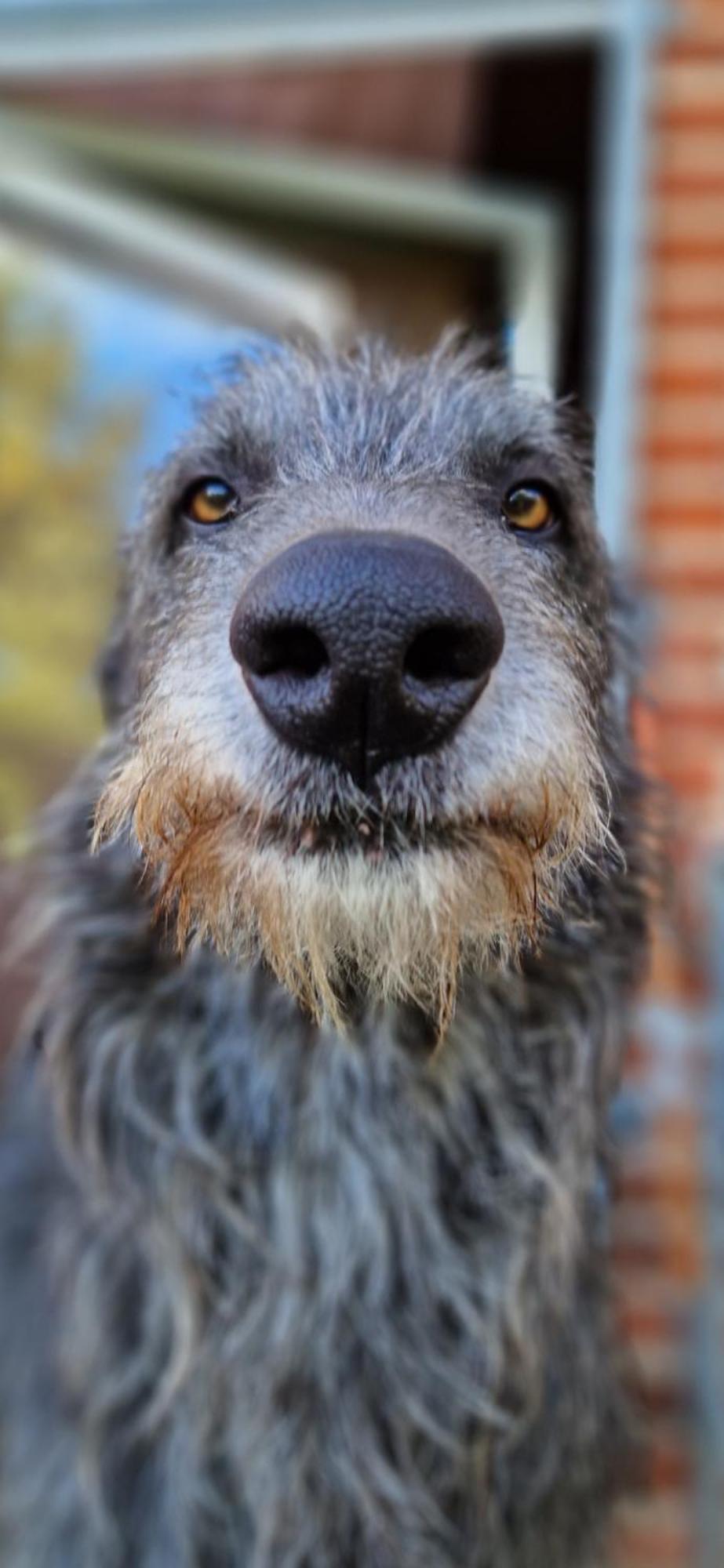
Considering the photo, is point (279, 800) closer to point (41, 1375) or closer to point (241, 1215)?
point (241, 1215)

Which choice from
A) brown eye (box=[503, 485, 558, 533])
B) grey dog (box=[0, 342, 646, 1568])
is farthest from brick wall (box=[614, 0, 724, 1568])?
brown eye (box=[503, 485, 558, 533])

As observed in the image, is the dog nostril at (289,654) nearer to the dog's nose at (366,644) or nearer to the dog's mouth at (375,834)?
the dog's nose at (366,644)

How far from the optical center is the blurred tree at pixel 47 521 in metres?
3.51

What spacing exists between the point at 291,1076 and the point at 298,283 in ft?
11.3

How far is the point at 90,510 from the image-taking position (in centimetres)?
357

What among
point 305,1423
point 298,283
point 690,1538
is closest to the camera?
point 305,1423

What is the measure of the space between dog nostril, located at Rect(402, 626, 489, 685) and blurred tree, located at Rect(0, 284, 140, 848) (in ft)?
8.22

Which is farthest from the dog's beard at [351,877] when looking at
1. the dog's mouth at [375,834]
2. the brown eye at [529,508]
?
the brown eye at [529,508]

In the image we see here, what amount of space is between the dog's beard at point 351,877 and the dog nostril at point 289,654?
117mm

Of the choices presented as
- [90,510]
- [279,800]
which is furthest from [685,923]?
[90,510]

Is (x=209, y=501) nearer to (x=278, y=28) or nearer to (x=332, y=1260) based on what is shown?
(x=332, y=1260)

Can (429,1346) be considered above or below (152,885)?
below

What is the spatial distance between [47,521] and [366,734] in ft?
9.19

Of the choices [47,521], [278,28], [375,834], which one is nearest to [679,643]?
[278,28]
